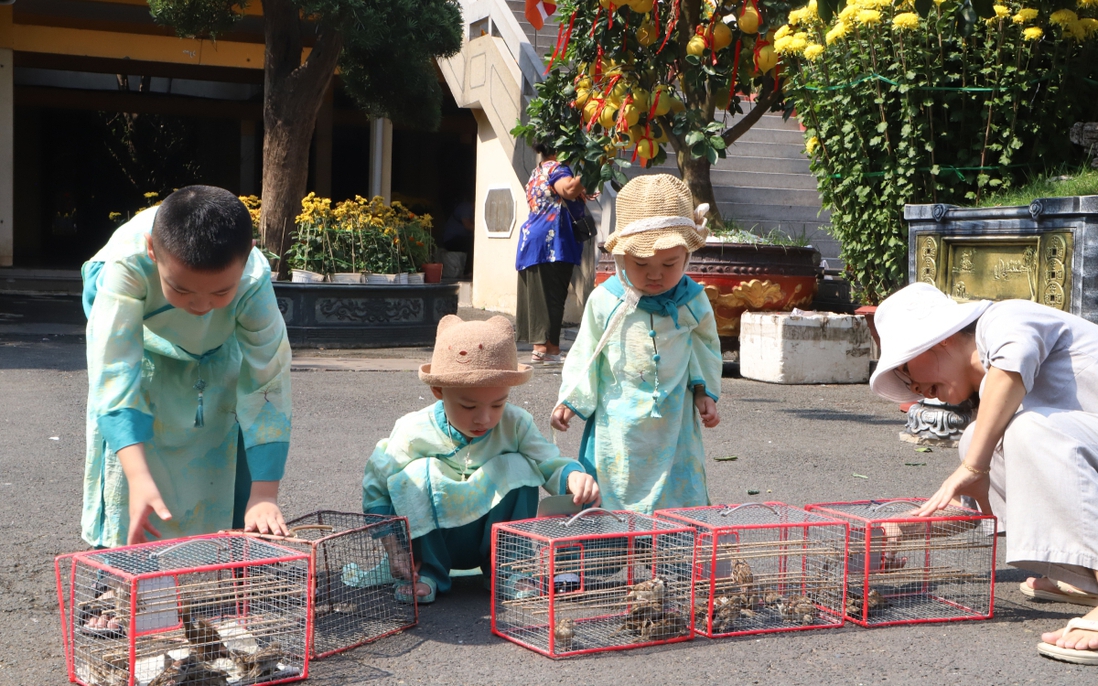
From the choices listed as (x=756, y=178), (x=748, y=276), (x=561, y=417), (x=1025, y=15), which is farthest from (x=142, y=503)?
(x=756, y=178)

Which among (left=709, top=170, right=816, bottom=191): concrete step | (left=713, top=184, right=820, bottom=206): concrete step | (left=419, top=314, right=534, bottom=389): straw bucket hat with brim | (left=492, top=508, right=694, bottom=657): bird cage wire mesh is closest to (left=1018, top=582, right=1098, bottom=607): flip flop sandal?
(left=492, top=508, right=694, bottom=657): bird cage wire mesh

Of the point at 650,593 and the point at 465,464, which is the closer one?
the point at 650,593

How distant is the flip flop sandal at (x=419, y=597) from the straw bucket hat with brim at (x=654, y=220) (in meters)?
1.20

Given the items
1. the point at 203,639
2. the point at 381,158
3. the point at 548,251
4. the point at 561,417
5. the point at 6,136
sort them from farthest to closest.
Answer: the point at 381,158 < the point at 6,136 < the point at 548,251 < the point at 561,417 < the point at 203,639

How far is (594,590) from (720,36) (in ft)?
16.9

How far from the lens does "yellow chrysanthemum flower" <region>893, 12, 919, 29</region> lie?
6004 millimetres

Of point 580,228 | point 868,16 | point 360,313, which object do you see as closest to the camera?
point 868,16

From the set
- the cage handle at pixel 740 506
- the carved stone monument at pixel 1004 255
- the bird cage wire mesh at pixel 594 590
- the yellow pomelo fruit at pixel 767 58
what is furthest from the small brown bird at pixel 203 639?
the yellow pomelo fruit at pixel 767 58

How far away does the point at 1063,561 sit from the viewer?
2877 millimetres

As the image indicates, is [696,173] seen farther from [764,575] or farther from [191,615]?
[191,615]

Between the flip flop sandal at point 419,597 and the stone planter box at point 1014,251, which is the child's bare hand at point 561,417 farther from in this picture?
the stone planter box at point 1014,251

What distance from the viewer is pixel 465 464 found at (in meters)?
3.31

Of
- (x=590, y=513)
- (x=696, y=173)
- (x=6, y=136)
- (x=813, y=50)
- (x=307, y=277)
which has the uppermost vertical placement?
(x=6, y=136)

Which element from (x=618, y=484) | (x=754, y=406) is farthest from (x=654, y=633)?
(x=754, y=406)
